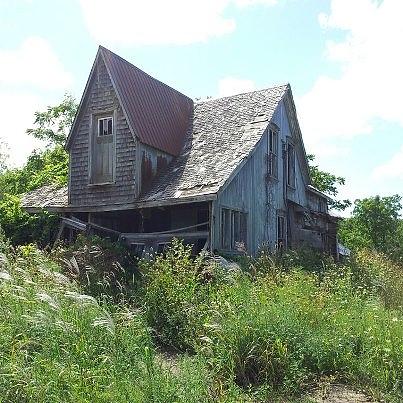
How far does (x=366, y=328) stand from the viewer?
7.79m

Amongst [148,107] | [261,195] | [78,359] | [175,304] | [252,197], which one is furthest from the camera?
[261,195]

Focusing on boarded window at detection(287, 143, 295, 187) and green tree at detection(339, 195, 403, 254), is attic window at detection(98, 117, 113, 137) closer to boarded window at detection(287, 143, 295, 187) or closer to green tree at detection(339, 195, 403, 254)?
boarded window at detection(287, 143, 295, 187)

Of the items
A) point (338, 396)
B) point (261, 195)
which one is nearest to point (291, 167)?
point (261, 195)

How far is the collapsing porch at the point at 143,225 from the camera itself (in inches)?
622

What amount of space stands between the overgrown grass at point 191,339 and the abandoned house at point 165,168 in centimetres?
535

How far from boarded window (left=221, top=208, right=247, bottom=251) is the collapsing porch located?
2.04 ft

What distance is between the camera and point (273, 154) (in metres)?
19.6

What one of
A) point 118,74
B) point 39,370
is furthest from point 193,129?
point 39,370

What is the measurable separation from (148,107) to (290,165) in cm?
691

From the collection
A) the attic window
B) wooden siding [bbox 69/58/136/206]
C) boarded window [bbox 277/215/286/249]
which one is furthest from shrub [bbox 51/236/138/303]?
boarded window [bbox 277/215/286/249]

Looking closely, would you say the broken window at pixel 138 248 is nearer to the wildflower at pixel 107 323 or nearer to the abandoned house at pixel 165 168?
the abandoned house at pixel 165 168

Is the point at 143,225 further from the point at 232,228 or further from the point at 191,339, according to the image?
the point at 191,339

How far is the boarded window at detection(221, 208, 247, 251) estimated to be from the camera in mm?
15859

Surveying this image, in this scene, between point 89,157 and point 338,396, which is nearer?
point 338,396
